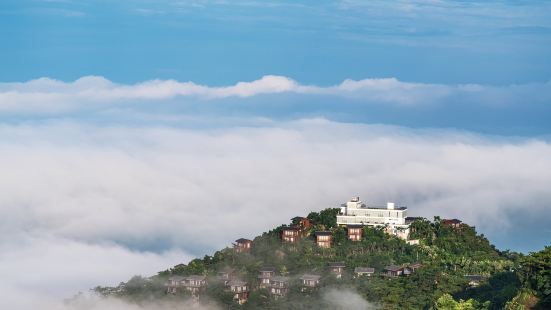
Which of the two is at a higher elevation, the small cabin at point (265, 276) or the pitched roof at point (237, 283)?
the small cabin at point (265, 276)

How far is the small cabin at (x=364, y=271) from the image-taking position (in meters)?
48.9

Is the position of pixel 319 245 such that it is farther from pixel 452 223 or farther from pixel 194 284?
pixel 452 223

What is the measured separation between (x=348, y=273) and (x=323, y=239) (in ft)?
14.9

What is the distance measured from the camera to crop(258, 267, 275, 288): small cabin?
48.5 metres

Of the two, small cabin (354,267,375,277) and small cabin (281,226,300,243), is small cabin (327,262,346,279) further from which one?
small cabin (281,226,300,243)

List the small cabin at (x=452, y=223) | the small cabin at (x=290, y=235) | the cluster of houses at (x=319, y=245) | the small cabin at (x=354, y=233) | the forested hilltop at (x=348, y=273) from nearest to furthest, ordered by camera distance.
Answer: the forested hilltop at (x=348, y=273)
the cluster of houses at (x=319, y=245)
the small cabin at (x=290, y=235)
the small cabin at (x=354, y=233)
the small cabin at (x=452, y=223)

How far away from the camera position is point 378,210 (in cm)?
5778

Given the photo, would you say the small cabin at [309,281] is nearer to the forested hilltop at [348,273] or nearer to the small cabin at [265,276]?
the forested hilltop at [348,273]

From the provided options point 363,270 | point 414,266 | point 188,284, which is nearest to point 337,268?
point 363,270

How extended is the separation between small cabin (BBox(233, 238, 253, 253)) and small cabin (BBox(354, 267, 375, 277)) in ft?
20.3

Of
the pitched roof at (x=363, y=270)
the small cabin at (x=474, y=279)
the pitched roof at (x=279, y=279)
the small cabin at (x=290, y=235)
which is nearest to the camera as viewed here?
the small cabin at (x=474, y=279)

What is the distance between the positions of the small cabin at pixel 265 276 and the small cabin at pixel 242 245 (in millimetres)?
3844

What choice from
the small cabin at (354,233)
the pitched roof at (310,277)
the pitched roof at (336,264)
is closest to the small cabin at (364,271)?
the pitched roof at (336,264)

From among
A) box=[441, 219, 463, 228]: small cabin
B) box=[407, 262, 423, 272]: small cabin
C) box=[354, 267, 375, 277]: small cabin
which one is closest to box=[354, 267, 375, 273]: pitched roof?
box=[354, 267, 375, 277]: small cabin
